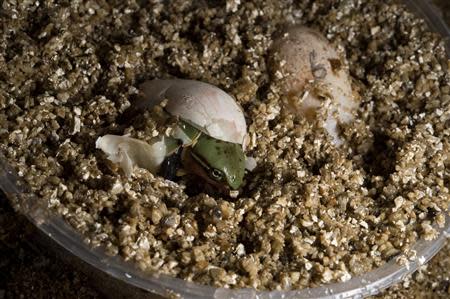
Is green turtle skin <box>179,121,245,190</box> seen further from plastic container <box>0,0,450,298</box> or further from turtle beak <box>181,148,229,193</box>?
plastic container <box>0,0,450,298</box>

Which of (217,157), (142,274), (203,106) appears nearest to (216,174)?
(217,157)

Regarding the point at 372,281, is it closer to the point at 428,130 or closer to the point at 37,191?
the point at 428,130

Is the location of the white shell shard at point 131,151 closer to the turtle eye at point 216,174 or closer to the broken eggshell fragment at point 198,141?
the broken eggshell fragment at point 198,141

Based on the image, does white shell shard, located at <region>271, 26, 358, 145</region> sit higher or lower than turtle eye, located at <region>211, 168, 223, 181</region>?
higher

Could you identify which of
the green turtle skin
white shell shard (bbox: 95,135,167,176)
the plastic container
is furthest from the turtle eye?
the plastic container

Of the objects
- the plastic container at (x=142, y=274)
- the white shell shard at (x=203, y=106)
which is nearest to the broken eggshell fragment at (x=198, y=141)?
the white shell shard at (x=203, y=106)

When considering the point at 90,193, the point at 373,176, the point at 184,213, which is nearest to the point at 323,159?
the point at 373,176
